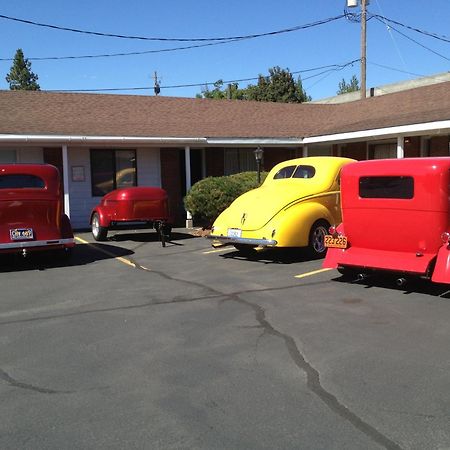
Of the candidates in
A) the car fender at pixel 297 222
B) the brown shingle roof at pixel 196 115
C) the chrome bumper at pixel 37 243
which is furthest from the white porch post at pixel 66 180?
the car fender at pixel 297 222

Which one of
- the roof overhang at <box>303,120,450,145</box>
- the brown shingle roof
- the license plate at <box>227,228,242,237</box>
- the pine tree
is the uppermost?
the pine tree

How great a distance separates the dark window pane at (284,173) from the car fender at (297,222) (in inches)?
54.0

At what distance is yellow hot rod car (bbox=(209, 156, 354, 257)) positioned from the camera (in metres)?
9.30

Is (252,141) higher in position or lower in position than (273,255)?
higher

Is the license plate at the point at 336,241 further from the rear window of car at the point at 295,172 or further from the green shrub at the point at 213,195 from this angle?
the green shrub at the point at 213,195

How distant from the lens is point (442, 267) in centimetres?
646

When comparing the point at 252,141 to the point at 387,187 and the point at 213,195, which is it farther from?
the point at 387,187

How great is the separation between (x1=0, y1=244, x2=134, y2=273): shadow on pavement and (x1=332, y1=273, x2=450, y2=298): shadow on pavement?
16.8 ft

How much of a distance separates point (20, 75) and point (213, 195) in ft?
226

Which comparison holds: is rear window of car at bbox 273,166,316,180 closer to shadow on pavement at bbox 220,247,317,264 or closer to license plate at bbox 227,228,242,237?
shadow on pavement at bbox 220,247,317,264

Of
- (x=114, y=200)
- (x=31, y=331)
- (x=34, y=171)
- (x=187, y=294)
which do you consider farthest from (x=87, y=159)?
(x=31, y=331)

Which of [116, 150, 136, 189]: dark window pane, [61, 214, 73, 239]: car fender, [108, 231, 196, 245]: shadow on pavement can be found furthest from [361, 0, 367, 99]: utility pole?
[61, 214, 73, 239]: car fender

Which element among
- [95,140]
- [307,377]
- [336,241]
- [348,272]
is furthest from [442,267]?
[95,140]

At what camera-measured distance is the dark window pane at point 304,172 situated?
1041cm
